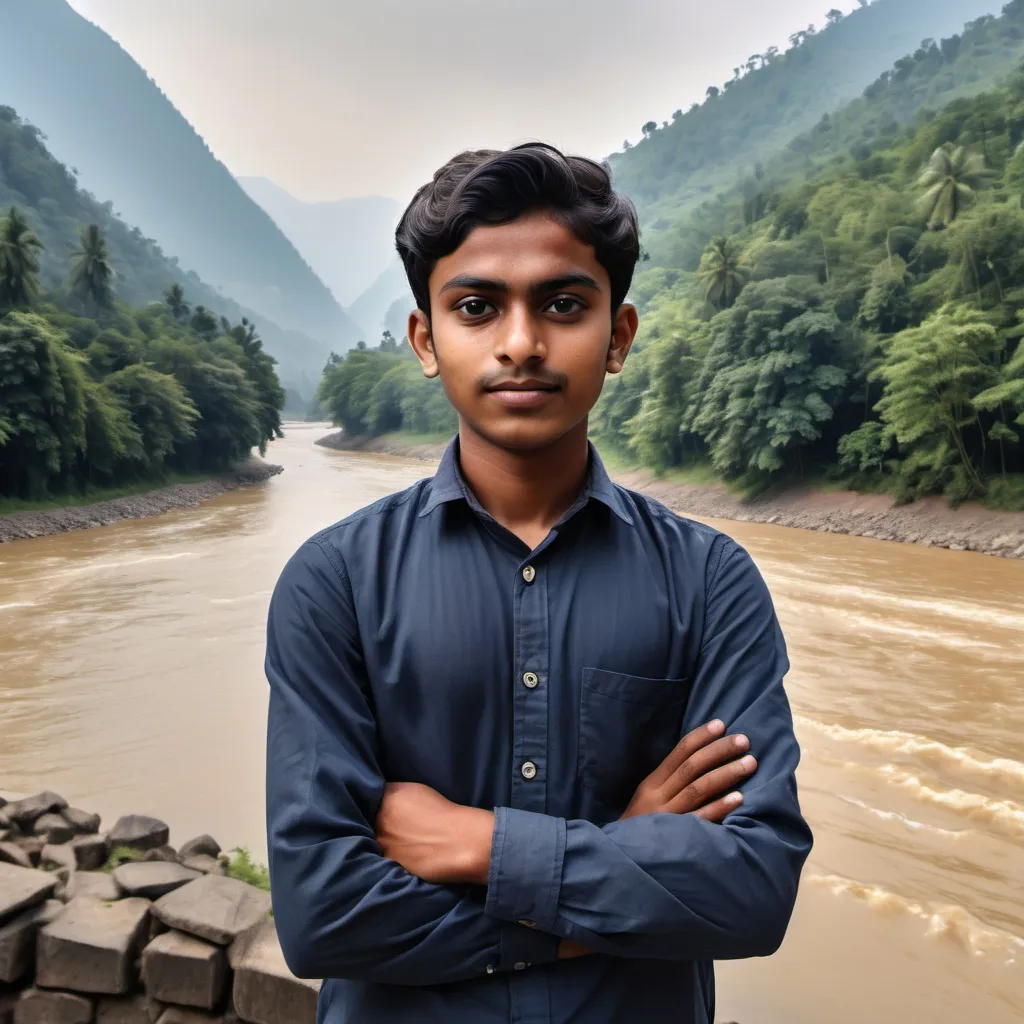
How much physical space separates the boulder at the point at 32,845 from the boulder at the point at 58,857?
1.0 inches

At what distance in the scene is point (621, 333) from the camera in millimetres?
1355

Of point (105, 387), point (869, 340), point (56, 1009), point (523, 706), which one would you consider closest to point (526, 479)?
point (523, 706)

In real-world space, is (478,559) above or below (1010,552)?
above

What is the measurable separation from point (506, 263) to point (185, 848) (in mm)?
3328

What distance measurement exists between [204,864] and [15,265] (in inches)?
1019

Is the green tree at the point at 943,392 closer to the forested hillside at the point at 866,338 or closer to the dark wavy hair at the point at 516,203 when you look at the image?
the forested hillside at the point at 866,338

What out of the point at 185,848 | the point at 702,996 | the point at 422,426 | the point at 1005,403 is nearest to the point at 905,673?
the point at 185,848

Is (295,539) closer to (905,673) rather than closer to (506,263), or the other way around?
(905,673)

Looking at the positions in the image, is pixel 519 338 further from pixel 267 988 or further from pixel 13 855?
pixel 13 855

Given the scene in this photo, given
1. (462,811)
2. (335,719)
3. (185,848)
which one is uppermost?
(335,719)

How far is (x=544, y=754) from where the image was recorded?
46.3 inches

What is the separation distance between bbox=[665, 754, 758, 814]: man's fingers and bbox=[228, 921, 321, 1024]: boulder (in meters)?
1.48

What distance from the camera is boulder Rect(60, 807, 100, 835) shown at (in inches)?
150

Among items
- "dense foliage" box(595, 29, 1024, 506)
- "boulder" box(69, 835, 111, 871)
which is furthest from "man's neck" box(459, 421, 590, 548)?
"dense foliage" box(595, 29, 1024, 506)
